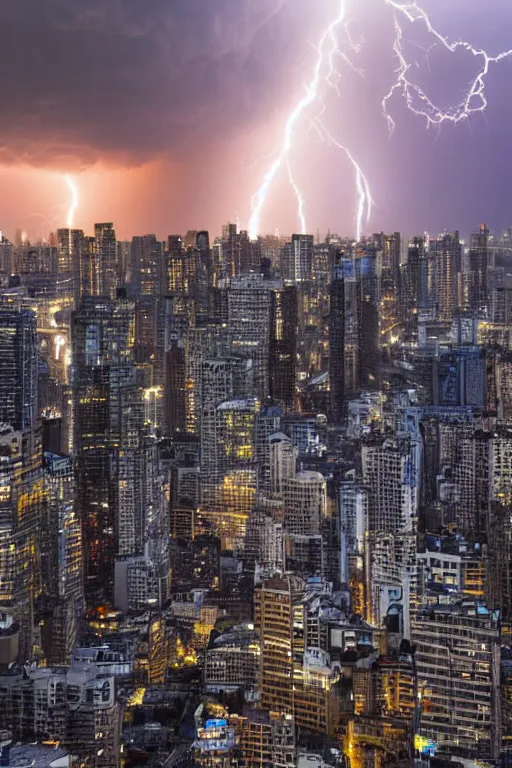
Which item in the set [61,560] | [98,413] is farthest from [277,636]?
[98,413]

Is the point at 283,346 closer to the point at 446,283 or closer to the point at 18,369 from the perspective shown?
the point at 446,283

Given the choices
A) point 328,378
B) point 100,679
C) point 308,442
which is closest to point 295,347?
point 328,378

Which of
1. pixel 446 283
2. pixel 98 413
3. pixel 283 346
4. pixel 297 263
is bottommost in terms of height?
pixel 98 413

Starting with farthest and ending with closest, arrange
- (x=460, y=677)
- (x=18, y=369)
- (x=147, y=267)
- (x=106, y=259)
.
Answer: (x=147, y=267), (x=106, y=259), (x=18, y=369), (x=460, y=677)

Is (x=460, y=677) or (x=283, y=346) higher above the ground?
(x=283, y=346)

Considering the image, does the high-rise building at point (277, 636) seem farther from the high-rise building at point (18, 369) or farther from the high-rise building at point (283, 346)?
the high-rise building at point (283, 346)

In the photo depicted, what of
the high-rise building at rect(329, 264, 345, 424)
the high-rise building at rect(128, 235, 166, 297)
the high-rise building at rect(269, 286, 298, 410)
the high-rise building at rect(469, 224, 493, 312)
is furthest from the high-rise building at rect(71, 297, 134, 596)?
the high-rise building at rect(469, 224, 493, 312)

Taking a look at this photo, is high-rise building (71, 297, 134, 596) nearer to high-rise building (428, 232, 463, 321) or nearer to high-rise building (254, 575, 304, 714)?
high-rise building (254, 575, 304, 714)

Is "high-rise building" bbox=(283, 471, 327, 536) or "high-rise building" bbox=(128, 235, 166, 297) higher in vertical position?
"high-rise building" bbox=(128, 235, 166, 297)

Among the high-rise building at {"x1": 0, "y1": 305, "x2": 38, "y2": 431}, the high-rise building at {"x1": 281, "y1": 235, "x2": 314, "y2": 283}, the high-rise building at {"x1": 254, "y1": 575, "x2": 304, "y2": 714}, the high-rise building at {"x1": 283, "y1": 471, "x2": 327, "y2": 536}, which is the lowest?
the high-rise building at {"x1": 254, "y1": 575, "x2": 304, "y2": 714}

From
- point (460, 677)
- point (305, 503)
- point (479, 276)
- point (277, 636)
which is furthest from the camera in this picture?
point (479, 276)

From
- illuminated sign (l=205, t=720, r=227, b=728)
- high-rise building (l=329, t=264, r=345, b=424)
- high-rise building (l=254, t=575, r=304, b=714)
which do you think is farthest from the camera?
high-rise building (l=329, t=264, r=345, b=424)

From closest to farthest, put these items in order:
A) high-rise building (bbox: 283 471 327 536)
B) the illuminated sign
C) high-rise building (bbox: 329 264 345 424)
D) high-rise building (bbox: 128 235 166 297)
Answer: the illuminated sign → high-rise building (bbox: 283 471 327 536) → high-rise building (bbox: 128 235 166 297) → high-rise building (bbox: 329 264 345 424)
